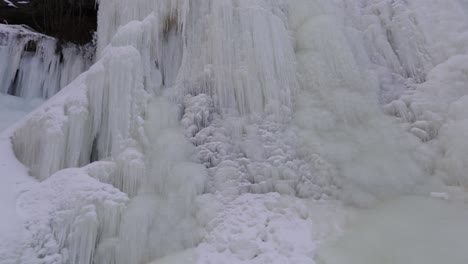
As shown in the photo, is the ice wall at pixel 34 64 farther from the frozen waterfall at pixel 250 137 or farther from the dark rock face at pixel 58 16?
the frozen waterfall at pixel 250 137

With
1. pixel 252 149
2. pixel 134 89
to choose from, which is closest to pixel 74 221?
pixel 134 89

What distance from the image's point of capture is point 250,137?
15.3 ft

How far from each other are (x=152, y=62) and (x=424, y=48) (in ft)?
13.4

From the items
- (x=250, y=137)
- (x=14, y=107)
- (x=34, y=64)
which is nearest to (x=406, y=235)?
(x=250, y=137)

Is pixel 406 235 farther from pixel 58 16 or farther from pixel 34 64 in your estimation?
pixel 58 16

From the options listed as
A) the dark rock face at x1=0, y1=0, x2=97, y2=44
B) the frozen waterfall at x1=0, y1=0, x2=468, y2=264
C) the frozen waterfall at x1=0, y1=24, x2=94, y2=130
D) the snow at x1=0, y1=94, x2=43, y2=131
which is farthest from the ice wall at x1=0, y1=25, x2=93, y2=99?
the frozen waterfall at x1=0, y1=0, x2=468, y2=264

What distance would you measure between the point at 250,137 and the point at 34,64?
6237mm

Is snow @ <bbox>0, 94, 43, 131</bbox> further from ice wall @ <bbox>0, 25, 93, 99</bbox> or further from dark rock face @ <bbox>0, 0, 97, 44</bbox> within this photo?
dark rock face @ <bbox>0, 0, 97, 44</bbox>

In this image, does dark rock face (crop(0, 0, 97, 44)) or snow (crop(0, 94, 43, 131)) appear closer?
snow (crop(0, 94, 43, 131))

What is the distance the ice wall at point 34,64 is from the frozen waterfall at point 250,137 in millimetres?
3011

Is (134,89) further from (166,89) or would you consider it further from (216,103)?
(216,103)

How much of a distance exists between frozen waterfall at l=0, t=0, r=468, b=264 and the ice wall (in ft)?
9.88

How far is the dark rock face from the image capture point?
29.3ft

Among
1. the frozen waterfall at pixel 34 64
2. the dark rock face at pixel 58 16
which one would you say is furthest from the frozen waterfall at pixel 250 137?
the dark rock face at pixel 58 16
